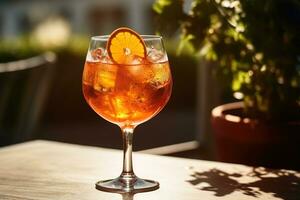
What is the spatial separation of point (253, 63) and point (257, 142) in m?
0.20

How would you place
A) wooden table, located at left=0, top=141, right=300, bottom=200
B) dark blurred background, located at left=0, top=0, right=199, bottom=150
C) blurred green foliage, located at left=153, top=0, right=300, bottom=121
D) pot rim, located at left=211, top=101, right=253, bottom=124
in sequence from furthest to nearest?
dark blurred background, located at left=0, top=0, right=199, bottom=150 < pot rim, located at left=211, top=101, right=253, bottom=124 < blurred green foliage, located at left=153, top=0, right=300, bottom=121 < wooden table, located at left=0, top=141, right=300, bottom=200

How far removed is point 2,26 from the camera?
2384 cm

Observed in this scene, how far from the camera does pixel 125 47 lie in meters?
1.49

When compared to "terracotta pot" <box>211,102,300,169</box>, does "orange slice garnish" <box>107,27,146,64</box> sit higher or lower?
higher

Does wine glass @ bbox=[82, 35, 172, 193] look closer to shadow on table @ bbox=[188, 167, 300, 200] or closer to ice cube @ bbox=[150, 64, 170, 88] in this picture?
ice cube @ bbox=[150, 64, 170, 88]

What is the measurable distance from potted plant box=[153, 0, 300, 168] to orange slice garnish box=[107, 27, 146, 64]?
43 centimetres

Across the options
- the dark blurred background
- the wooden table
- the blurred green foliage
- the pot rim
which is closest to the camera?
the wooden table

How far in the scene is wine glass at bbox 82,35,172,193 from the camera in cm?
148

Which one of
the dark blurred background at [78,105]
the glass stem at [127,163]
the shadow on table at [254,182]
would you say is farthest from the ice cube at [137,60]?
the dark blurred background at [78,105]

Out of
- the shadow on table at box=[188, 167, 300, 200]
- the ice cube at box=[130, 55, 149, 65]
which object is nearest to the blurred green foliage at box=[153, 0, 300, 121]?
the shadow on table at box=[188, 167, 300, 200]

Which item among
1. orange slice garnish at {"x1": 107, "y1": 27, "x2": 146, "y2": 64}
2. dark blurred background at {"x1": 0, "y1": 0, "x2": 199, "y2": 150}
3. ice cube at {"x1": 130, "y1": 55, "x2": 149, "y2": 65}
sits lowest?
dark blurred background at {"x1": 0, "y1": 0, "x2": 199, "y2": 150}

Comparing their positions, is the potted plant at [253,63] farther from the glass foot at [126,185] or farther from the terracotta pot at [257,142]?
the glass foot at [126,185]

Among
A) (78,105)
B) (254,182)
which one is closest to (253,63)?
(254,182)

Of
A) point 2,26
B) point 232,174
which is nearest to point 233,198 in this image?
point 232,174
